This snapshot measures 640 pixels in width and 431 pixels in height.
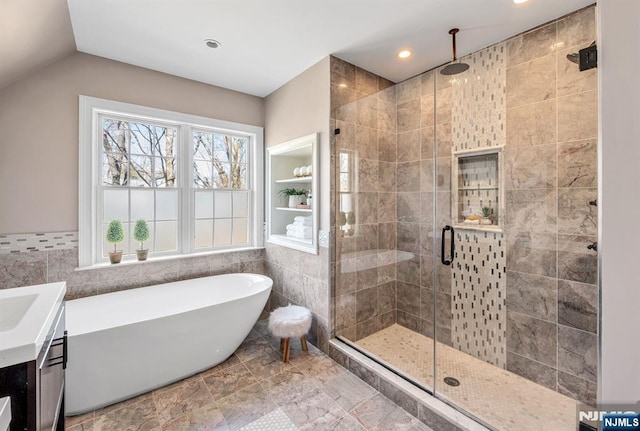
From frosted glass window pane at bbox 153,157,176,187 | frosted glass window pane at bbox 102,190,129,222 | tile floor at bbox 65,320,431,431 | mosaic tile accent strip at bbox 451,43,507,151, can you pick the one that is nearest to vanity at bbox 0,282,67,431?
tile floor at bbox 65,320,431,431

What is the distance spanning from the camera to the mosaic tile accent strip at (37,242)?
7.09 feet

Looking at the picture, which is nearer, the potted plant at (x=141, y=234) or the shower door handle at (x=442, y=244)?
the shower door handle at (x=442, y=244)

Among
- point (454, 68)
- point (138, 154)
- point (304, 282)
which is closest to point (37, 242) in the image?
point (138, 154)

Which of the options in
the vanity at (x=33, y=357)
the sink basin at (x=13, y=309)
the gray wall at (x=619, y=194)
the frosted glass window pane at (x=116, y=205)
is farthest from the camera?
the frosted glass window pane at (x=116, y=205)

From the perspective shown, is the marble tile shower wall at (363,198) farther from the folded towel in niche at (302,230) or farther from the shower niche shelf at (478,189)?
the shower niche shelf at (478,189)

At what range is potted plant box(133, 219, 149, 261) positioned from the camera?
2.71m

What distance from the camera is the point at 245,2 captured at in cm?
182

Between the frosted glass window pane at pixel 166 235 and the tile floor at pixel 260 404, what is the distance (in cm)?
137

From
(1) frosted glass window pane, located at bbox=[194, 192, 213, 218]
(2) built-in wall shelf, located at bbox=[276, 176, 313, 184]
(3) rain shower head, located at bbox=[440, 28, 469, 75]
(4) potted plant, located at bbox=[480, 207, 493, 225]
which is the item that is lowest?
(4) potted plant, located at bbox=[480, 207, 493, 225]

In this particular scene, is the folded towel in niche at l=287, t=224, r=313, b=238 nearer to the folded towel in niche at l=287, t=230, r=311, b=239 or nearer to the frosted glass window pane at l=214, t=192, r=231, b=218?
the folded towel in niche at l=287, t=230, r=311, b=239

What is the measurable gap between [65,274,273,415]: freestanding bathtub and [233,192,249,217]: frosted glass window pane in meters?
1.04

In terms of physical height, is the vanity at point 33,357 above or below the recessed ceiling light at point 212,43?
below

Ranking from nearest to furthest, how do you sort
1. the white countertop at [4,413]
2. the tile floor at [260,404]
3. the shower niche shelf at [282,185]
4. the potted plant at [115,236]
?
the white countertop at [4,413], the tile floor at [260,404], the potted plant at [115,236], the shower niche shelf at [282,185]

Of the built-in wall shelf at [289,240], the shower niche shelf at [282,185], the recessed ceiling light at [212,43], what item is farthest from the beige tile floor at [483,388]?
the recessed ceiling light at [212,43]
